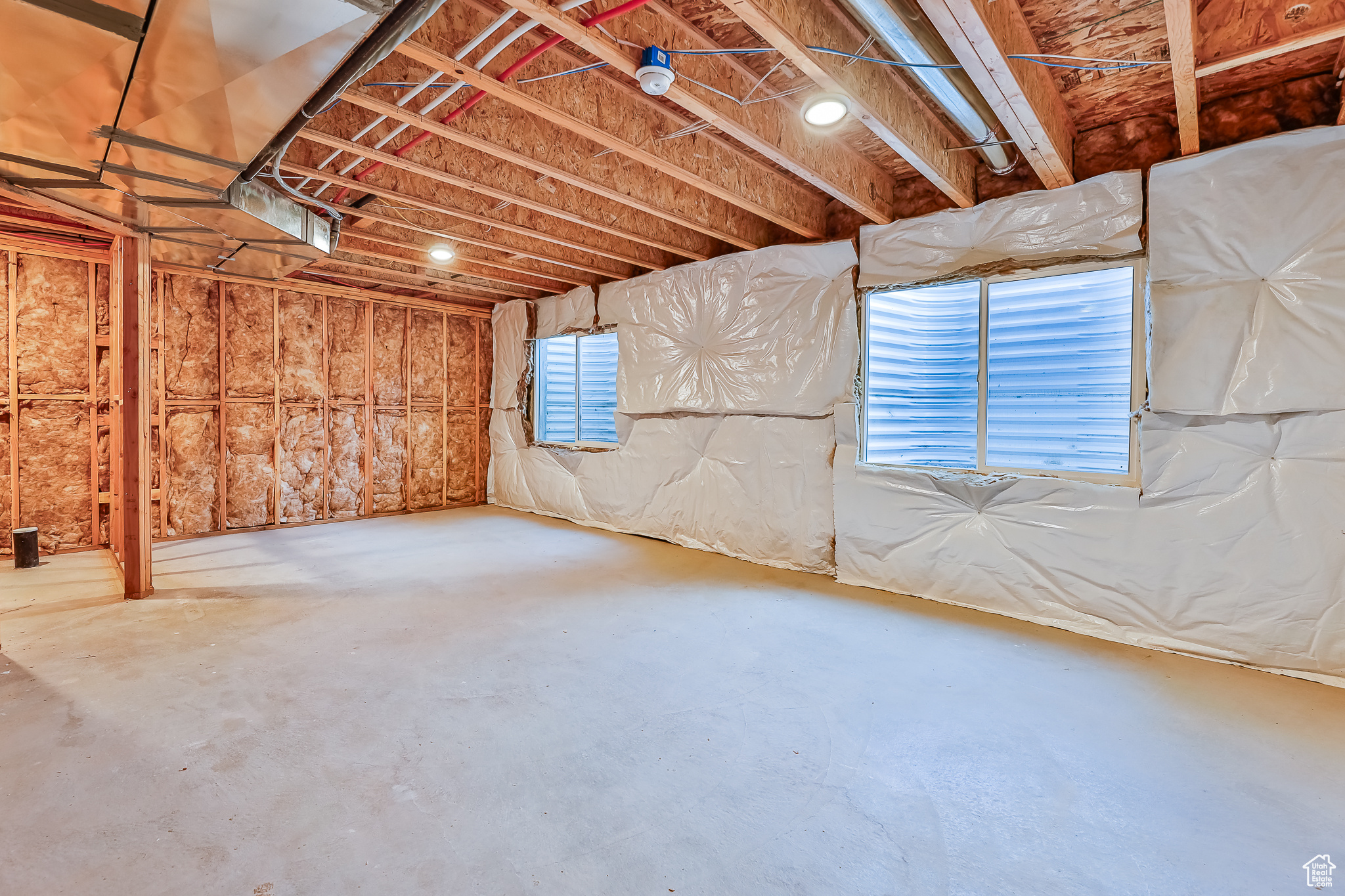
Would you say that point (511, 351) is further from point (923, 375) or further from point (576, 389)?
point (923, 375)

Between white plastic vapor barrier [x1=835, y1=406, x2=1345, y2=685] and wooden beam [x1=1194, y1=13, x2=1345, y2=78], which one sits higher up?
wooden beam [x1=1194, y1=13, x2=1345, y2=78]

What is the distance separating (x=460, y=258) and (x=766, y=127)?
115 inches

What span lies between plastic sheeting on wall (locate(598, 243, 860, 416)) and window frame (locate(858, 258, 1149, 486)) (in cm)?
22

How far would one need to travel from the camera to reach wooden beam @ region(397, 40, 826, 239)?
6.46ft

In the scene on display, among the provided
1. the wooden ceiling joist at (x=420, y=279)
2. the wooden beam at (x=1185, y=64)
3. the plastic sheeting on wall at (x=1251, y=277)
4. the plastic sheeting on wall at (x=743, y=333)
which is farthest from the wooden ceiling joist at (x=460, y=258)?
the plastic sheeting on wall at (x=1251, y=277)

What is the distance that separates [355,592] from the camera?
11.2 feet

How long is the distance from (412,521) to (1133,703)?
5696 millimetres

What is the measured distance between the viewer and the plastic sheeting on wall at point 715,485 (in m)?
3.90

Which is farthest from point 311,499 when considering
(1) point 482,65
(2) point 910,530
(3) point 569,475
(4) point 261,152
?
(2) point 910,530

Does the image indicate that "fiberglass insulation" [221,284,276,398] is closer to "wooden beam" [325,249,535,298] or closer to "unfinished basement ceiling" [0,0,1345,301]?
"wooden beam" [325,249,535,298]

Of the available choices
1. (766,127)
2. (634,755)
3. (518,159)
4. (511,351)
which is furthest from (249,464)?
(766,127)

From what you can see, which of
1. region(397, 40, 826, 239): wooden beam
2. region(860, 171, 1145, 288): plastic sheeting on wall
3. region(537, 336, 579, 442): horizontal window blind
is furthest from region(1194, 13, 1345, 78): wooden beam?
region(537, 336, 579, 442): horizontal window blind

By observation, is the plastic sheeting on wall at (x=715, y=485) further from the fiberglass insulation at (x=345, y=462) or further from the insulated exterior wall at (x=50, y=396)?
the insulated exterior wall at (x=50, y=396)

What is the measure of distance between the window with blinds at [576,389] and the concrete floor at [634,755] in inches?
109
